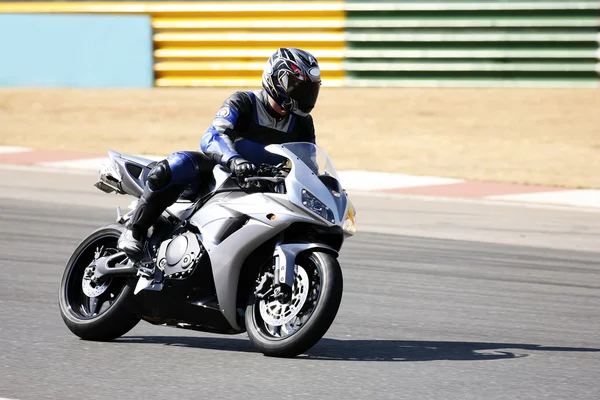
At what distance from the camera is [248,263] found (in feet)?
20.4

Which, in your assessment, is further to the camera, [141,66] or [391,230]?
[141,66]

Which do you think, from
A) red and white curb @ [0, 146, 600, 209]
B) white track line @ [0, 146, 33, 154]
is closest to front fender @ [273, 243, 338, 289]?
red and white curb @ [0, 146, 600, 209]

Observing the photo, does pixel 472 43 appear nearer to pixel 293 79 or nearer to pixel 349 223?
pixel 293 79

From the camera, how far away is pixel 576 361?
20.6 ft

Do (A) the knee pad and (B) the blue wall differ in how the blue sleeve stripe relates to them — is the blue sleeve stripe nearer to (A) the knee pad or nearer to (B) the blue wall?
(A) the knee pad

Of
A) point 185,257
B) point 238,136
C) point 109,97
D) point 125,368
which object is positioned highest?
point 109,97

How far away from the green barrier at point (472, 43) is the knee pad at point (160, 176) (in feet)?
55.6

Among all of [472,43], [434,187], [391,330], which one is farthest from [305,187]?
[472,43]

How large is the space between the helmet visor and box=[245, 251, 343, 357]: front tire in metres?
0.83

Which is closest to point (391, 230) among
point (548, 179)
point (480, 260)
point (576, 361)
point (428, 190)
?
point (480, 260)

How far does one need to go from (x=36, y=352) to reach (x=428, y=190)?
8.44 meters

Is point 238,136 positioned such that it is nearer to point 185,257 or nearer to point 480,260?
point 185,257

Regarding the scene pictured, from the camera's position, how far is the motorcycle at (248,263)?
19.5 ft

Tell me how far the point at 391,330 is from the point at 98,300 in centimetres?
166
